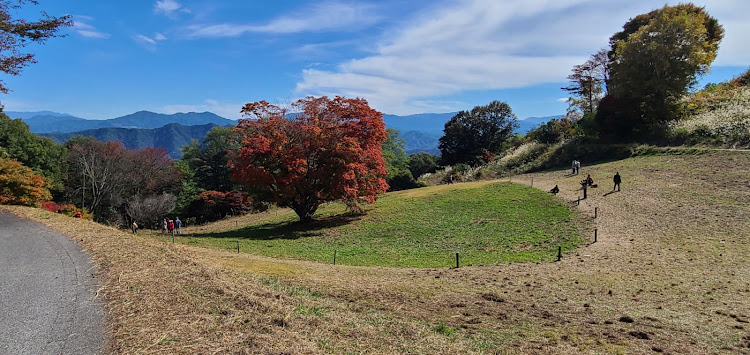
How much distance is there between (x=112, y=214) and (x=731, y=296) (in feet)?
176

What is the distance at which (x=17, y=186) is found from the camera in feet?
78.4

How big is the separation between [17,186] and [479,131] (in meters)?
60.1

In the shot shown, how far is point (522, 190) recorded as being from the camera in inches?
1144

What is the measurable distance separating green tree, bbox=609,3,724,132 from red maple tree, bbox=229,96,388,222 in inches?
1033

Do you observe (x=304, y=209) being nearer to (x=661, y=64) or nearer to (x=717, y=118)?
(x=661, y=64)

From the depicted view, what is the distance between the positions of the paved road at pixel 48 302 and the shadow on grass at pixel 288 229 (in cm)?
1485

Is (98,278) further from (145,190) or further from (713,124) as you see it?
(145,190)

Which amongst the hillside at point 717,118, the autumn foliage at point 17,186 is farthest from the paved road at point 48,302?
the hillside at point 717,118

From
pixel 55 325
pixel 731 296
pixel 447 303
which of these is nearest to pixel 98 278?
pixel 55 325

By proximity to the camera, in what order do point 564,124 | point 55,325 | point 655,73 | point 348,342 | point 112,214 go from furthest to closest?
point 564,124 < point 112,214 < point 655,73 < point 348,342 < point 55,325

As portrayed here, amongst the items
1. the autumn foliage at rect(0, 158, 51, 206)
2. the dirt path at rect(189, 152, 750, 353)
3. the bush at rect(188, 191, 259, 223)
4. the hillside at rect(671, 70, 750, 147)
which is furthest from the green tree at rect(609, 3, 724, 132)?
the autumn foliage at rect(0, 158, 51, 206)

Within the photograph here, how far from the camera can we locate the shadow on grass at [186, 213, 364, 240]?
2464 cm

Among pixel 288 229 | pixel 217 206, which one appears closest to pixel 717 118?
pixel 288 229

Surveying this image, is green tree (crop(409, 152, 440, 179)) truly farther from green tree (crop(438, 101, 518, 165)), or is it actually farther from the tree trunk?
the tree trunk
